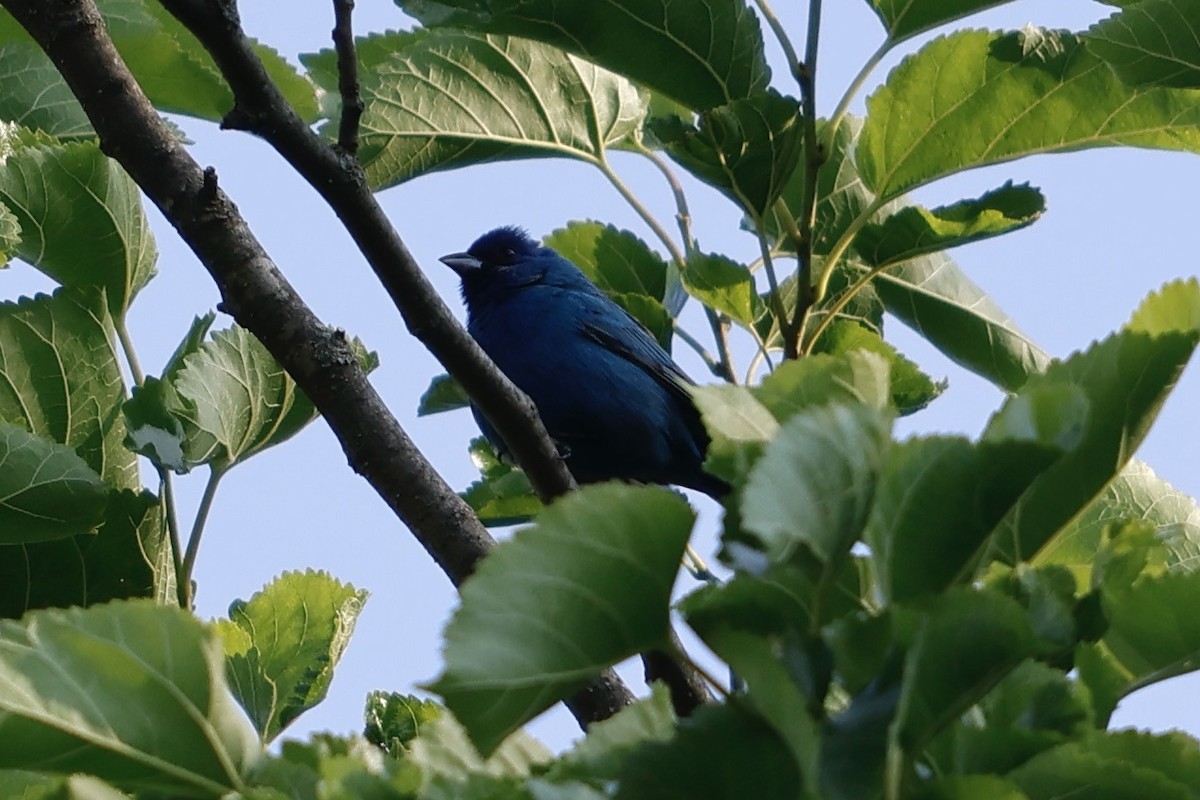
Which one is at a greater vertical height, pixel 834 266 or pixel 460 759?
pixel 834 266

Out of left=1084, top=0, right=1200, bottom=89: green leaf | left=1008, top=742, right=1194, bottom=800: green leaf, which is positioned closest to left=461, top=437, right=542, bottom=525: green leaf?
left=1084, top=0, right=1200, bottom=89: green leaf

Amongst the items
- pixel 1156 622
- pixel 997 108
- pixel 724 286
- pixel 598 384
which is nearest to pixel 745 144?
pixel 724 286

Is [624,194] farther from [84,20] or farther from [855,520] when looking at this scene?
[855,520]

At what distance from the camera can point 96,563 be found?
2949 millimetres

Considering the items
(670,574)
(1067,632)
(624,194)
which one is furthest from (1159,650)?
(624,194)

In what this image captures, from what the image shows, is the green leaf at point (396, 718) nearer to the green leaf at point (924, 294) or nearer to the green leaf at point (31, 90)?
the green leaf at point (924, 294)

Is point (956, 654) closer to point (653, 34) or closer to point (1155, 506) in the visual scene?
point (1155, 506)

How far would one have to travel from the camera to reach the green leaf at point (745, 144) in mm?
2967

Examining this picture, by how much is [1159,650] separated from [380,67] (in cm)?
274

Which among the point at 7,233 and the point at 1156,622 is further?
the point at 7,233

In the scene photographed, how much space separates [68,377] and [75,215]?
0.34m

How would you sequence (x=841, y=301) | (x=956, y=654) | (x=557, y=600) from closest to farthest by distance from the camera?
(x=956, y=654) < (x=557, y=600) < (x=841, y=301)

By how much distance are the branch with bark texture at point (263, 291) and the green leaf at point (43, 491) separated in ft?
1.51

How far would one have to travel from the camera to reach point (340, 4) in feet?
8.47
